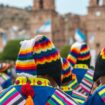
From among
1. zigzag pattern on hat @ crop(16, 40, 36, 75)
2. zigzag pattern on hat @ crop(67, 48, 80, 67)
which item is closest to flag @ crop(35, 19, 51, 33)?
zigzag pattern on hat @ crop(67, 48, 80, 67)

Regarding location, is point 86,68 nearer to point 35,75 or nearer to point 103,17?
point 35,75

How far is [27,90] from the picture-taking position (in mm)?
5617

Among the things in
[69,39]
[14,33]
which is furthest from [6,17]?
[69,39]

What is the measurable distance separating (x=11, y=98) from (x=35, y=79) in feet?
0.84

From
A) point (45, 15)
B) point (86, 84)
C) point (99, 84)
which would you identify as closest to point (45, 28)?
point (45, 15)

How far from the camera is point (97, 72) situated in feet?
19.8

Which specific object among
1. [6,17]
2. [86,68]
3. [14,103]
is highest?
[14,103]

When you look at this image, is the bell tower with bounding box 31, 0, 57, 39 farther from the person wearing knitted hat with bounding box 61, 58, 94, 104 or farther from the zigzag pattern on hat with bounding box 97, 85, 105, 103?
the zigzag pattern on hat with bounding box 97, 85, 105, 103

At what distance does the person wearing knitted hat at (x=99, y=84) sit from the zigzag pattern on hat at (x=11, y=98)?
0.57 meters

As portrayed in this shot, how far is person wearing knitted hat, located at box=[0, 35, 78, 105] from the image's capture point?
18.5 ft

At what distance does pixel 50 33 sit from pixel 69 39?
21.8 feet

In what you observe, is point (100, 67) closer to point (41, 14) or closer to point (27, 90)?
point (27, 90)

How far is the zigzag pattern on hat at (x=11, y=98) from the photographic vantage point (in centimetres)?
566

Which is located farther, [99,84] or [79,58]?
[79,58]
